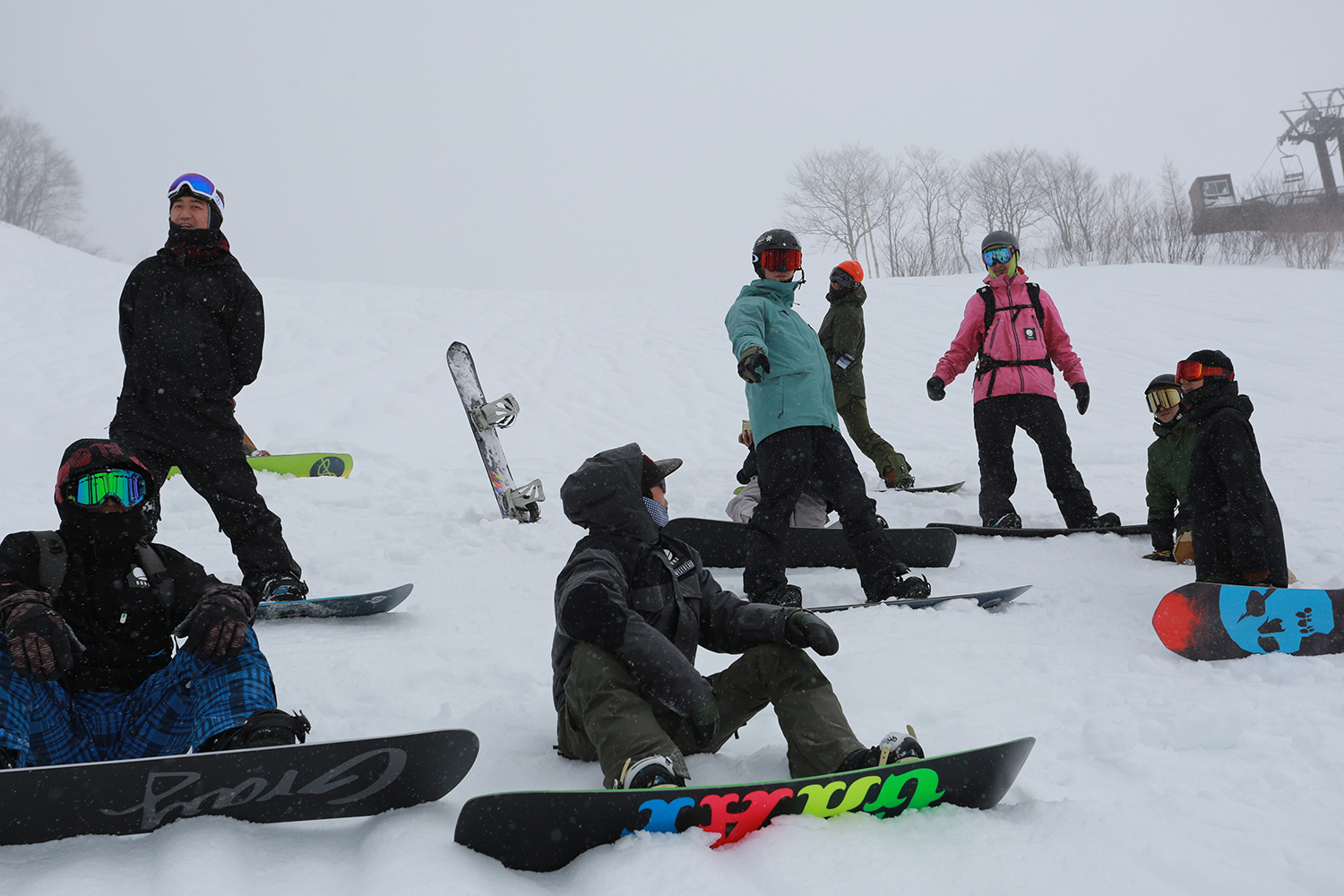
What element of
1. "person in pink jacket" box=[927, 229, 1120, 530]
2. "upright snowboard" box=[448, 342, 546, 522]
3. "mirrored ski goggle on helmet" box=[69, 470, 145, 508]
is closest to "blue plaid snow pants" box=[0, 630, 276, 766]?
"mirrored ski goggle on helmet" box=[69, 470, 145, 508]

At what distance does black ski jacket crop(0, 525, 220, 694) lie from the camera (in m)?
2.29

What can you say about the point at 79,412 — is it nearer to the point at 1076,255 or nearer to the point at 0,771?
the point at 0,771

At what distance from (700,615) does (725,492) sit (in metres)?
4.68

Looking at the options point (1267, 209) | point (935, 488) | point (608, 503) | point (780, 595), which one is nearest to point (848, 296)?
point (935, 488)

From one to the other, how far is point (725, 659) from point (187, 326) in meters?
2.82

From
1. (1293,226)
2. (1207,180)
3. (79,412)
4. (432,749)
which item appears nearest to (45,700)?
(432,749)

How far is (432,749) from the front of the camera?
203 cm

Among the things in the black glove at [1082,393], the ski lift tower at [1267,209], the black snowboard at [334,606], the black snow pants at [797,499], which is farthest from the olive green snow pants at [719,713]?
the ski lift tower at [1267,209]

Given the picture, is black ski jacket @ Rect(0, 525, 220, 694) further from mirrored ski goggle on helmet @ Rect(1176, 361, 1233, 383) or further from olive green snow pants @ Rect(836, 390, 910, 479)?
olive green snow pants @ Rect(836, 390, 910, 479)

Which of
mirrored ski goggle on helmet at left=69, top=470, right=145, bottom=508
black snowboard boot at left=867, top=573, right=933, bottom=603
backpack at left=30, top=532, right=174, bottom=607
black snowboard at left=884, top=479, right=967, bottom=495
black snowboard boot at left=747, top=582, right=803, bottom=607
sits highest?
mirrored ski goggle on helmet at left=69, top=470, right=145, bottom=508

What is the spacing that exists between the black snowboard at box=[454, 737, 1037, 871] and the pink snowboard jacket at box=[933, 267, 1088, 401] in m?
3.82

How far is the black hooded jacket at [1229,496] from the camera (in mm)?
→ 3623

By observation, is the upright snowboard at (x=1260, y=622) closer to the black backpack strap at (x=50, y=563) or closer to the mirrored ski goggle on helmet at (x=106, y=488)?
the mirrored ski goggle on helmet at (x=106, y=488)

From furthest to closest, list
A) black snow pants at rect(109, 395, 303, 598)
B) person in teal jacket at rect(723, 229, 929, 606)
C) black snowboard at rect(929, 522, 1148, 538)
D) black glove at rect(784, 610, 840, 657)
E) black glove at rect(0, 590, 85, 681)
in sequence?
black snowboard at rect(929, 522, 1148, 538), person in teal jacket at rect(723, 229, 929, 606), black snow pants at rect(109, 395, 303, 598), black glove at rect(784, 610, 840, 657), black glove at rect(0, 590, 85, 681)
